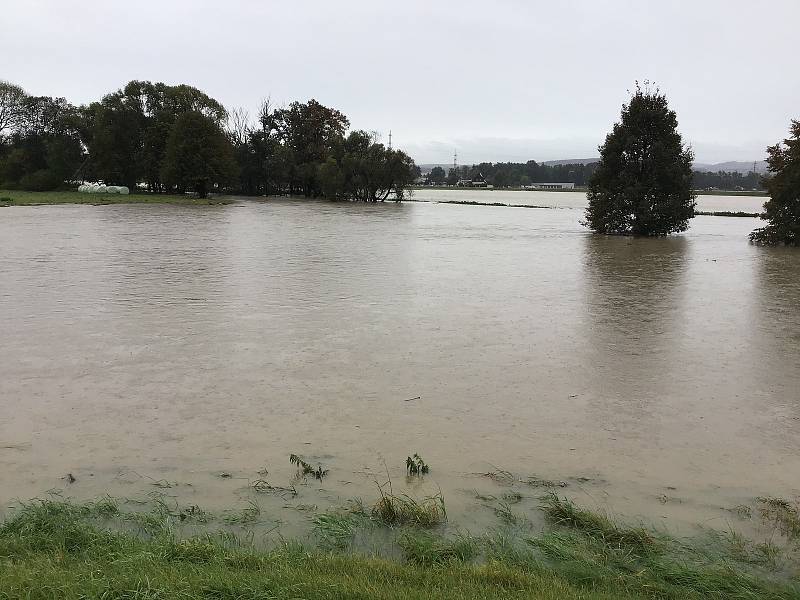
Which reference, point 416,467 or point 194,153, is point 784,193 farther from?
point 194,153

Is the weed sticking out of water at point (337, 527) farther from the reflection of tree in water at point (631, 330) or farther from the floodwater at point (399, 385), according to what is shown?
the reflection of tree in water at point (631, 330)

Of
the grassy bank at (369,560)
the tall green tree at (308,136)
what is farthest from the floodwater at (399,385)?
the tall green tree at (308,136)

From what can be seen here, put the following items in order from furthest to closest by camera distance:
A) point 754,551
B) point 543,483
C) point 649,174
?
point 649,174 < point 543,483 < point 754,551

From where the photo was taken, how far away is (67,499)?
448cm

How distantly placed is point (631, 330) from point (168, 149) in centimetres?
6075

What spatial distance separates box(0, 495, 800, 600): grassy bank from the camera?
3.12m

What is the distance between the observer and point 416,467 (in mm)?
4965

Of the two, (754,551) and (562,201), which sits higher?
(562,201)

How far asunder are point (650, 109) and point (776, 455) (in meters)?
25.0

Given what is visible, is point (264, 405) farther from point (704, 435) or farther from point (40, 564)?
point (704, 435)

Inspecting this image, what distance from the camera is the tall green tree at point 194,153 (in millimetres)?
61844

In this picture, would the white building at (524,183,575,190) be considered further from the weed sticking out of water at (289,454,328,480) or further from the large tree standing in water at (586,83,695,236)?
the weed sticking out of water at (289,454,328,480)

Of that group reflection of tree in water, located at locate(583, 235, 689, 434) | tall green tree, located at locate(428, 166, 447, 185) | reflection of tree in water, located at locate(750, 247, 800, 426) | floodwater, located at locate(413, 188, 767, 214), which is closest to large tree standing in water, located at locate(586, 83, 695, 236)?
reflection of tree in water, located at locate(583, 235, 689, 434)

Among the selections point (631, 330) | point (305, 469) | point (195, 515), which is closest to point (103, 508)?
point (195, 515)
